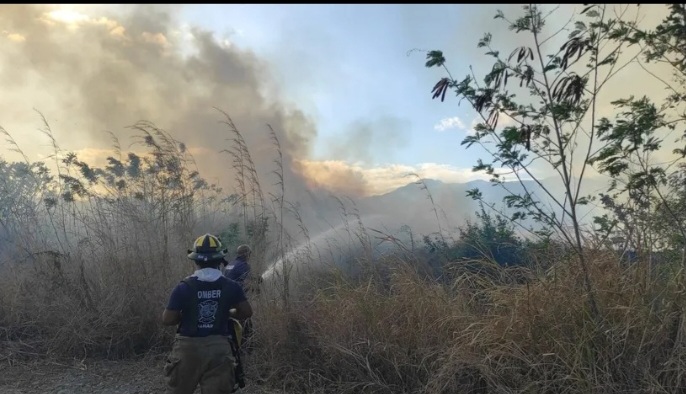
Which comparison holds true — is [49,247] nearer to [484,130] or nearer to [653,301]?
[484,130]

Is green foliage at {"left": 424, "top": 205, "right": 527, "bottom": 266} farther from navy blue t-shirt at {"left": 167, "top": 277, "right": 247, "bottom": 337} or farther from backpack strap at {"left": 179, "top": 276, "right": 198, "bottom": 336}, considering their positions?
backpack strap at {"left": 179, "top": 276, "right": 198, "bottom": 336}

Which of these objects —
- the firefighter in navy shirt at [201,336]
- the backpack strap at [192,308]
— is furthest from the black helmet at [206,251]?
the backpack strap at [192,308]

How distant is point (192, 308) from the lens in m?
4.09

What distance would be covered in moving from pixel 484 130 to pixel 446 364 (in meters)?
2.10

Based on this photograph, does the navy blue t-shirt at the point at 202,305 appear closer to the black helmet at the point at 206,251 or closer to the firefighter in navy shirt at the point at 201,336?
the firefighter in navy shirt at the point at 201,336

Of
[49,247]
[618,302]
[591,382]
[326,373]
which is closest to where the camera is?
[591,382]

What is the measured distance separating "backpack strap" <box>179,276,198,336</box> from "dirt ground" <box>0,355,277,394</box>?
168cm

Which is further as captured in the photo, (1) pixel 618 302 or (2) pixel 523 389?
(1) pixel 618 302

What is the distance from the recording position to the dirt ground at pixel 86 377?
5.70 m

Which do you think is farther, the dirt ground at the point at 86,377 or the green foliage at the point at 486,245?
the dirt ground at the point at 86,377

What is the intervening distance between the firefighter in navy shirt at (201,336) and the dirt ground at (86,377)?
142 cm

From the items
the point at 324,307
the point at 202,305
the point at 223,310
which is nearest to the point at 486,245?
the point at 324,307

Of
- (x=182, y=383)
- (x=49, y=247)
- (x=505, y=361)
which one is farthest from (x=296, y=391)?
(x=49, y=247)

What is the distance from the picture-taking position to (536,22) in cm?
439
